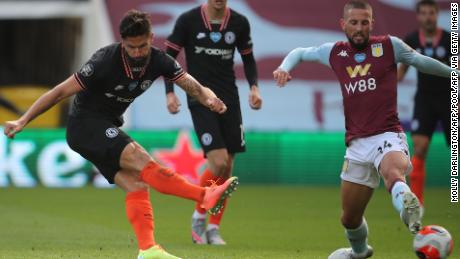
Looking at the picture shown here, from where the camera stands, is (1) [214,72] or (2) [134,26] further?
(1) [214,72]

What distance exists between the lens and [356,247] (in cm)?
937

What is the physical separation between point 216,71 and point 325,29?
8.96 m

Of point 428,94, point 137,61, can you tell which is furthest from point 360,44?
point 428,94

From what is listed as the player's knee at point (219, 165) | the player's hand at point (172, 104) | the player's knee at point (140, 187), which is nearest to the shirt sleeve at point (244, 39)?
the player's hand at point (172, 104)

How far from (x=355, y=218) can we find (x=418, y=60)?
1.44 m

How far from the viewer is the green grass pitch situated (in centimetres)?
1016

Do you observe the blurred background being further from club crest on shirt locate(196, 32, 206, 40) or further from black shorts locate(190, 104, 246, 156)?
club crest on shirt locate(196, 32, 206, 40)

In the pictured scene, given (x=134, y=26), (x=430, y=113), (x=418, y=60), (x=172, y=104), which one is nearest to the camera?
(x=134, y=26)

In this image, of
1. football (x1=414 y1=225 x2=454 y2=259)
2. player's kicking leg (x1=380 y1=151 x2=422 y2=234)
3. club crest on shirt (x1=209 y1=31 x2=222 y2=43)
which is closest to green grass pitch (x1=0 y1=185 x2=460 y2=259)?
player's kicking leg (x1=380 y1=151 x2=422 y2=234)

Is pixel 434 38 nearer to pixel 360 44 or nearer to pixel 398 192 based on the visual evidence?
pixel 360 44

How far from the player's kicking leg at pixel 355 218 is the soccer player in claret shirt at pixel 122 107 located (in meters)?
1.29

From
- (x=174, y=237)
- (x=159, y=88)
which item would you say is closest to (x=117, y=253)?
(x=174, y=237)

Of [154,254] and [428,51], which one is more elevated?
[154,254]

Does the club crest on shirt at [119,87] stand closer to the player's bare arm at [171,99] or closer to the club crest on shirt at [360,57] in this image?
the club crest on shirt at [360,57]
